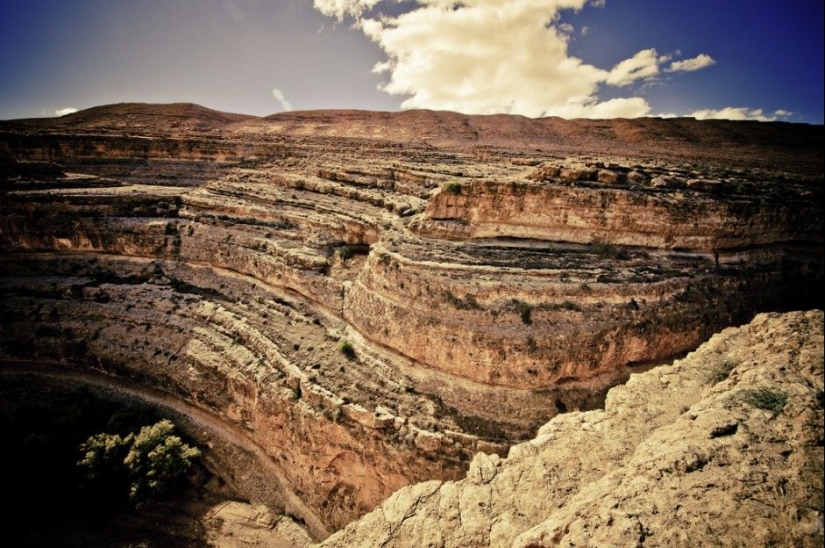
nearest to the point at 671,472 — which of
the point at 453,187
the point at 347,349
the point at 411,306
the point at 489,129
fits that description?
the point at 411,306

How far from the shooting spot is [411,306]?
16453mm

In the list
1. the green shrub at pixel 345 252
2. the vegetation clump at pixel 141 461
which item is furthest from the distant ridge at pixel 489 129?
the vegetation clump at pixel 141 461

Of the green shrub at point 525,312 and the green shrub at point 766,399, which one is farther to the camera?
the green shrub at point 525,312

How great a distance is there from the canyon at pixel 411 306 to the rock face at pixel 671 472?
11 centimetres

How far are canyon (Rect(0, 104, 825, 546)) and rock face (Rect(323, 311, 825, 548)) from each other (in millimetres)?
112

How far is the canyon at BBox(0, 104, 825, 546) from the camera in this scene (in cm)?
1384

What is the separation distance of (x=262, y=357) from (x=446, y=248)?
406 inches

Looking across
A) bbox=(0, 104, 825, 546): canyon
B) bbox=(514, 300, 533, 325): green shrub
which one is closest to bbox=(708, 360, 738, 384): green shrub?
bbox=(0, 104, 825, 546): canyon

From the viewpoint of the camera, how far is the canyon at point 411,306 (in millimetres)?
13844

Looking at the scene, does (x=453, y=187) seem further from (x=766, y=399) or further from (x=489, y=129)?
(x=489, y=129)

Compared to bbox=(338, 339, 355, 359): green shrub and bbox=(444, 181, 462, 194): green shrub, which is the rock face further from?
bbox=(444, 181, 462, 194): green shrub

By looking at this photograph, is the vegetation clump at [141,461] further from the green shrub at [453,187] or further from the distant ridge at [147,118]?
the distant ridge at [147,118]

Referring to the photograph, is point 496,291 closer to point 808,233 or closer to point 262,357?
point 262,357

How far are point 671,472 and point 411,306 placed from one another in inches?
444
